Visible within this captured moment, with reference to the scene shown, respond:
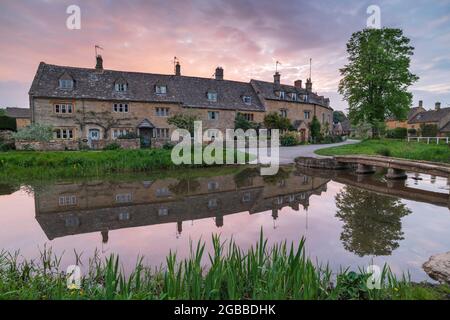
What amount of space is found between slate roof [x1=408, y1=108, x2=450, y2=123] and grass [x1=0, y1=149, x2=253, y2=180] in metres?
58.6

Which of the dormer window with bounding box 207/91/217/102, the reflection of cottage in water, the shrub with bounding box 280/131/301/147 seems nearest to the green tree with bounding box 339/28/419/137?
the shrub with bounding box 280/131/301/147

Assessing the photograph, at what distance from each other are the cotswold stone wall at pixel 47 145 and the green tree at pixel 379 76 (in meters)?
31.5

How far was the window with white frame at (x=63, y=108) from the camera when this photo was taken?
2638cm

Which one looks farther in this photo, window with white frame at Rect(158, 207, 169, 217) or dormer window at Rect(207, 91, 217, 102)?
dormer window at Rect(207, 91, 217, 102)

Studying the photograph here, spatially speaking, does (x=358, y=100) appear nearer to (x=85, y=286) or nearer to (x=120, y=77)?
(x=120, y=77)

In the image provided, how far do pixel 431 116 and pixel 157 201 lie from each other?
2593 inches

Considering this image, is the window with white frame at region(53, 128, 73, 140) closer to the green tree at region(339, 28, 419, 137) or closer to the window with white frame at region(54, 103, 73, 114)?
the window with white frame at region(54, 103, 73, 114)

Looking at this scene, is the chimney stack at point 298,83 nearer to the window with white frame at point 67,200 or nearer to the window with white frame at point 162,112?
the window with white frame at point 162,112

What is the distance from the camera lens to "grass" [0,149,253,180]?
14.9 meters

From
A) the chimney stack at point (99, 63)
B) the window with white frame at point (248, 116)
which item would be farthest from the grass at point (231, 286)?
the window with white frame at point (248, 116)

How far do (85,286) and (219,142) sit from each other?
25.0 metres

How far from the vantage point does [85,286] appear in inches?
152
